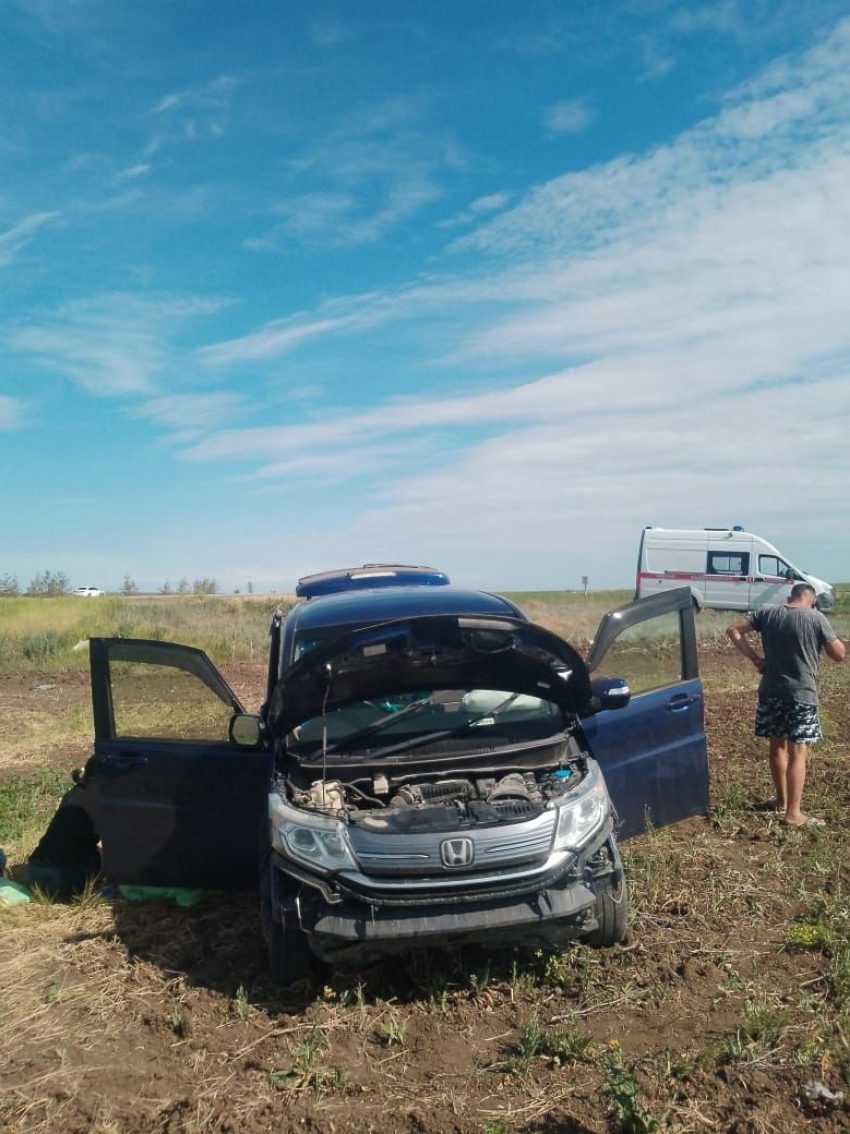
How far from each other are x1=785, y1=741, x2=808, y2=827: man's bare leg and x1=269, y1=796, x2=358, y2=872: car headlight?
151 inches

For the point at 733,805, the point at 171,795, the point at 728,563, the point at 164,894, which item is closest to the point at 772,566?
the point at 728,563

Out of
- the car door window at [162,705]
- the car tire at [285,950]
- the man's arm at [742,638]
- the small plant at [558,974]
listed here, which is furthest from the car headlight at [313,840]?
the man's arm at [742,638]

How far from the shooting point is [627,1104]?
3.20m

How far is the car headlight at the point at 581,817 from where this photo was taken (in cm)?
426

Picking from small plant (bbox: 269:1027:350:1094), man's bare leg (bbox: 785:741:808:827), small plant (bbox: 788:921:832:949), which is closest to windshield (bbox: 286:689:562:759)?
small plant (bbox: 269:1027:350:1094)

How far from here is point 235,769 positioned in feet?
17.1

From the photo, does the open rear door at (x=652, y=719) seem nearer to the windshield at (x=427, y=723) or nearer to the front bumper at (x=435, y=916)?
the windshield at (x=427, y=723)

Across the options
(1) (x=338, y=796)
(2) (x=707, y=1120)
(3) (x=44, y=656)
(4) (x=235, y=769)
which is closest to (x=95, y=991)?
(4) (x=235, y=769)

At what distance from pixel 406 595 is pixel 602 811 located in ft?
7.53

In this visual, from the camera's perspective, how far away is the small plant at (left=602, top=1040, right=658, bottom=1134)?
3.16 metres

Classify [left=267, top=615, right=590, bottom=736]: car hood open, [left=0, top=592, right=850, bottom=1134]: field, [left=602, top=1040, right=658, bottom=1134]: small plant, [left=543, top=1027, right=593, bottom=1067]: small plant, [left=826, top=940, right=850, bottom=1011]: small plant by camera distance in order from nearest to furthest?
[left=602, top=1040, right=658, bottom=1134]: small plant → [left=0, top=592, right=850, bottom=1134]: field → [left=543, top=1027, right=593, bottom=1067]: small plant → [left=826, top=940, right=850, bottom=1011]: small plant → [left=267, top=615, right=590, bottom=736]: car hood open

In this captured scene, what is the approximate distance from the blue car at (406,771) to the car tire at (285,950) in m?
0.01

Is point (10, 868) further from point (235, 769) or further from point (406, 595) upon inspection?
point (406, 595)

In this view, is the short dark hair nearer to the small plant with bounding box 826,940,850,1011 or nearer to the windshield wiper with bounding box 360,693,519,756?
the windshield wiper with bounding box 360,693,519,756
